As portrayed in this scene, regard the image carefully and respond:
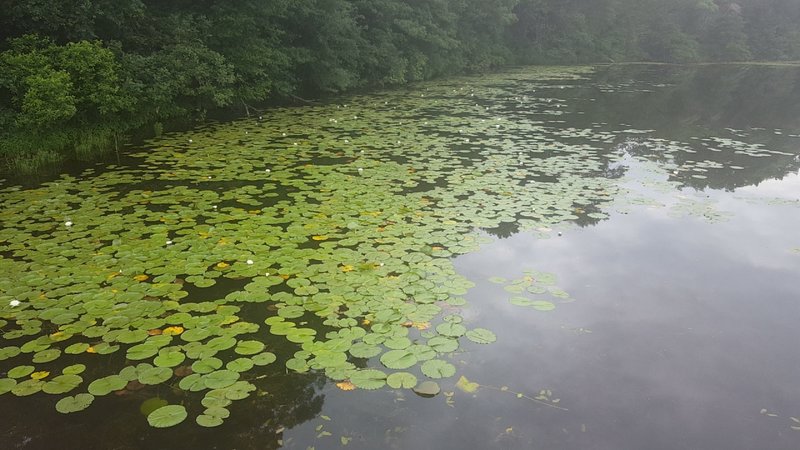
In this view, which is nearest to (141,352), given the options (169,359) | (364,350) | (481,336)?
(169,359)

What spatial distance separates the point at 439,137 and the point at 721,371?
273 inches

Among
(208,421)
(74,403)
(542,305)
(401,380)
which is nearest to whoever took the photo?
(208,421)

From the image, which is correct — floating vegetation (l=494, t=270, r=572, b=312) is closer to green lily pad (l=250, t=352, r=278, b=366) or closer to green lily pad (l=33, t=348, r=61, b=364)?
green lily pad (l=250, t=352, r=278, b=366)

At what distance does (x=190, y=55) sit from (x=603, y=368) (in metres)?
9.37

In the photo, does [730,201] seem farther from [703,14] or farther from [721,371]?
[703,14]

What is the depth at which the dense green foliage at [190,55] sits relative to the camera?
7375 millimetres

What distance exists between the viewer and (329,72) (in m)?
13.8

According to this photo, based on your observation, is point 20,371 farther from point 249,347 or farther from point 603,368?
point 603,368

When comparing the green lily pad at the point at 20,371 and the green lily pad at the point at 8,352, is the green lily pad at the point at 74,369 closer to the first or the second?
the green lily pad at the point at 20,371

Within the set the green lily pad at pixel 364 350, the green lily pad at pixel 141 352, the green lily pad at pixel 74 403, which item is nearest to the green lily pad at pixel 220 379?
the green lily pad at pixel 141 352

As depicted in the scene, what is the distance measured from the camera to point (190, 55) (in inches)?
378

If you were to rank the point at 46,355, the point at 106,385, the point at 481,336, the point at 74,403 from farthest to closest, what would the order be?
A: 1. the point at 481,336
2. the point at 46,355
3. the point at 106,385
4. the point at 74,403

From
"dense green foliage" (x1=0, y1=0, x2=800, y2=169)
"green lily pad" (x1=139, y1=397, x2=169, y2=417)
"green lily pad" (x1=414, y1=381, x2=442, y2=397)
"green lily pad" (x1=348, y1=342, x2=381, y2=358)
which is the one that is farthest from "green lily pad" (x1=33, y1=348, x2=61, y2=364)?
"dense green foliage" (x1=0, y1=0, x2=800, y2=169)

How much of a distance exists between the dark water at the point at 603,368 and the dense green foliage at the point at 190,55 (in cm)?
632
